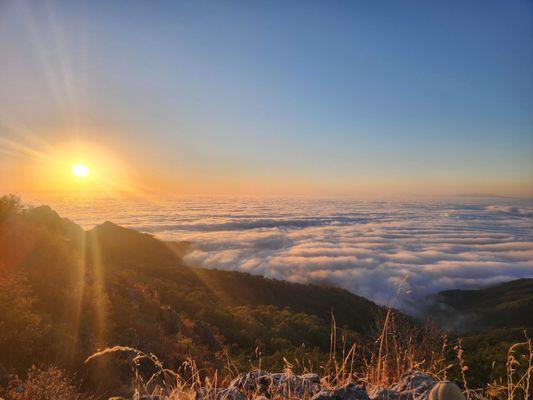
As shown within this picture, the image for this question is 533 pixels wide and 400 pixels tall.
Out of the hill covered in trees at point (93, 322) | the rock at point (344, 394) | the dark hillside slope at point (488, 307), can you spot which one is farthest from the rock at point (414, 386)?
the dark hillside slope at point (488, 307)

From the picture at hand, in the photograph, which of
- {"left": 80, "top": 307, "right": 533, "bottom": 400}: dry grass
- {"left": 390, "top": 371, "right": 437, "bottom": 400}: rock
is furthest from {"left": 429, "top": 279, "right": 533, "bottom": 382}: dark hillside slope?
{"left": 390, "top": 371, "right": 437, "bottom": 400}: rock

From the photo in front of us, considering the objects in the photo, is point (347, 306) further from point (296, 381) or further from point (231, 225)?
point (231, 225)

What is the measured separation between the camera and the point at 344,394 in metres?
2.92

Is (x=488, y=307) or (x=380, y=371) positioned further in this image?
(x=488, y=307)

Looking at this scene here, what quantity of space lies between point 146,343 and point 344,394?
775cm

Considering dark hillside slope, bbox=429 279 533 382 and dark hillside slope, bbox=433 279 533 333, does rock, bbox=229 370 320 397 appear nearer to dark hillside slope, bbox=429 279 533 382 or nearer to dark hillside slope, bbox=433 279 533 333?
dark hillside slope, bbox=429 279 533 382

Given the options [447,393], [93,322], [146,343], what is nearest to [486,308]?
[146,343]

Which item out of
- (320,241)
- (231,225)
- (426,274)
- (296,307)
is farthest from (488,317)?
(231,225)

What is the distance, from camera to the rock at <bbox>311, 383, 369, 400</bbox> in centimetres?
285

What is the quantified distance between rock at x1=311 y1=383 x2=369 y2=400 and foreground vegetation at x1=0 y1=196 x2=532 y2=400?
0.18m

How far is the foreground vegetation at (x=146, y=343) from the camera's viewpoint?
404 centimetres

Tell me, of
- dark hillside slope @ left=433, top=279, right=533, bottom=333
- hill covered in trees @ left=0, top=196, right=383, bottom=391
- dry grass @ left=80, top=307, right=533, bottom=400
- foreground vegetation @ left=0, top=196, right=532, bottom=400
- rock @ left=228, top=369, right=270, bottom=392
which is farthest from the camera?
dark hillside slope @ left=433, top=279, right=533, bottom=333

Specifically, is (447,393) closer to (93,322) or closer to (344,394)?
(344,394)

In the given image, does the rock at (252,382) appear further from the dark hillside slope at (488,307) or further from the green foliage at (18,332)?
the dark hillside slope at (488,307)
